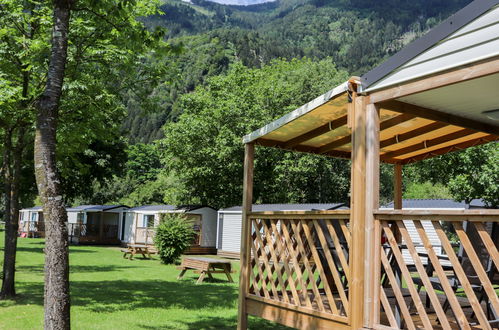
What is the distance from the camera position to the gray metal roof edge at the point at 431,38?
3.89 meters

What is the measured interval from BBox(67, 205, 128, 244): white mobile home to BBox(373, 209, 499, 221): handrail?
27384 mm

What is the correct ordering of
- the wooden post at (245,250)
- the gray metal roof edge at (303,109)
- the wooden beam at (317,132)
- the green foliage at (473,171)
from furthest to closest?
1. the green foliage at (473,171)
2. the wooden post at (245,250)
3. the wooden beam at (317,132)
4. the gray metal roof edge at (303,109)

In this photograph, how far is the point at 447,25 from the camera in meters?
4.11

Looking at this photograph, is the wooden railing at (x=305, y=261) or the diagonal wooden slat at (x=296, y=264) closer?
the wooden railing at (x=305, y=261)

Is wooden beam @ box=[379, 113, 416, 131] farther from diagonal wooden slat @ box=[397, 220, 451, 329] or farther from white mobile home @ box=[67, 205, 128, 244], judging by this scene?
white mobile home @ box=[67, 205, 128, 244]

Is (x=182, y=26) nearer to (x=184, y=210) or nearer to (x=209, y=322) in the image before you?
(x=184, y=210)

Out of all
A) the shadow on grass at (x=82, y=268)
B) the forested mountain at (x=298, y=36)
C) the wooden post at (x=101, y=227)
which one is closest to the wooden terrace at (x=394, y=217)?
the shadow on grass at (x=82, y=268)

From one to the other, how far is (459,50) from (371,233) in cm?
175

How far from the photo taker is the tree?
24.2 metres

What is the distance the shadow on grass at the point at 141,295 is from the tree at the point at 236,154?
1268 cm

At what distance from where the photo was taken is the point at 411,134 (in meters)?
6.84

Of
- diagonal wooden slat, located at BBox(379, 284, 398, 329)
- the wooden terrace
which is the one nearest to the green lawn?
the wooden terrace

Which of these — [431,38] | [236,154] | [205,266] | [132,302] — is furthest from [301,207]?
[431,38]

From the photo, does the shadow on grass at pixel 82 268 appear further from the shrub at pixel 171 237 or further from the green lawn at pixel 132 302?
the shrub at pixel 171 237
